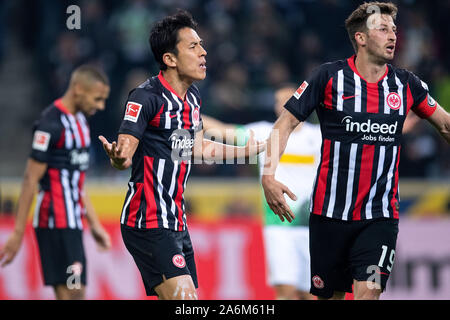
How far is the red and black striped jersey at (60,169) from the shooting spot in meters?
6.39

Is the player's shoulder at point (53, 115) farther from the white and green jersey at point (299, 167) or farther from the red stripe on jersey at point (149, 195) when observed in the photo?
the red stripe on jersey at point (149, 195)

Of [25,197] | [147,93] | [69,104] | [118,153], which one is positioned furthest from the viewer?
[69,104]

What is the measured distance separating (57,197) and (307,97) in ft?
8.71

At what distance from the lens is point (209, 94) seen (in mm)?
11164

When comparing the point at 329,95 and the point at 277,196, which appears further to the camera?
the point at 329,95

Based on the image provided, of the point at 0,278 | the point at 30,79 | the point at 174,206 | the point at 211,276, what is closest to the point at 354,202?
the point at 174,206

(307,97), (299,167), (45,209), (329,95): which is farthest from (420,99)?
(45,209)

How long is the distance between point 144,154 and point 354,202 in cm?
137

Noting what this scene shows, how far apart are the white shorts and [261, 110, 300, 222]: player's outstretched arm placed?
224cm

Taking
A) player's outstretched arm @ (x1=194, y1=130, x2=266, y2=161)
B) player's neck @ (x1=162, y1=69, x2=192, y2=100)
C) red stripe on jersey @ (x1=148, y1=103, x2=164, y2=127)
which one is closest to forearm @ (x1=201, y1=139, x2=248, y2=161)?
player's outstretched arm @ (x1=194, y1=130, x2=266, y2=161)

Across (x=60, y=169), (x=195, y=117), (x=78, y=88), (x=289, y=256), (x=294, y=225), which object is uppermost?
(x=78, y=88)

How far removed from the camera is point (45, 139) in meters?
6.32

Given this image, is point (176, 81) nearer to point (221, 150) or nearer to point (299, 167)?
point (221, 150)

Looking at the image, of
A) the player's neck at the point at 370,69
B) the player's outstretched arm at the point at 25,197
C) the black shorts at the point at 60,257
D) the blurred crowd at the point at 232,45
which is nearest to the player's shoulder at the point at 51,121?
the player's outstretched arm at the point at 25,197
